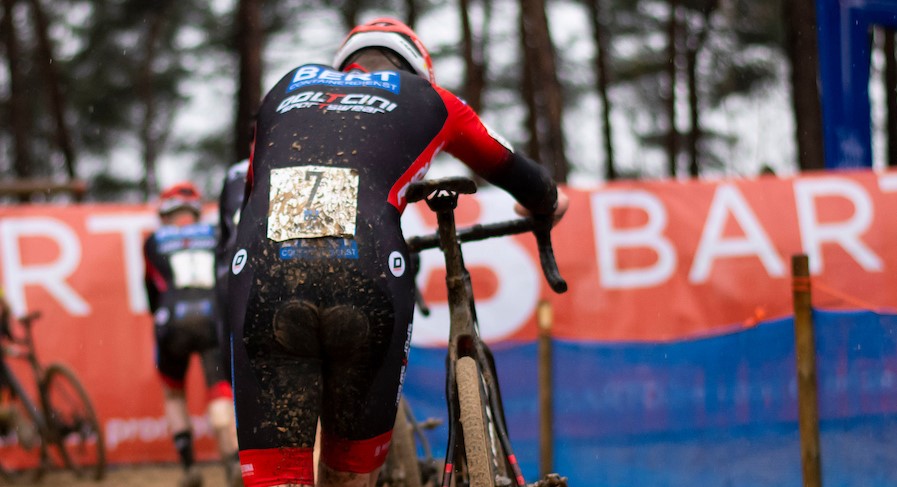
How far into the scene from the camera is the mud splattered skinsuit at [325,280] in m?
2.67

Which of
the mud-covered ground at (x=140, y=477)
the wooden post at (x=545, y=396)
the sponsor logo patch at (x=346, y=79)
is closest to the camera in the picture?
the sponsor logo patch at (x=346, y=79)

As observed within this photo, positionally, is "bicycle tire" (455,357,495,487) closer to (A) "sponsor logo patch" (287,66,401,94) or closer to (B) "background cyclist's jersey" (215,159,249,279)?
(A) "sponsor logo patch" (287,66,401,94)

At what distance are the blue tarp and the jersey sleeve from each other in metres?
2.60

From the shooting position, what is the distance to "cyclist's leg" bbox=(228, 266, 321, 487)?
267 cm

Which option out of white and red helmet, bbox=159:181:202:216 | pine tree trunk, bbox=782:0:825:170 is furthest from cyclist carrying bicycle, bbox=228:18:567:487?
pine tree trunk, bbox=782:0:825:170

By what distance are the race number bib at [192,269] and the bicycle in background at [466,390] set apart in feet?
14.3

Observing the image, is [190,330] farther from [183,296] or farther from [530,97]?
[530,97]

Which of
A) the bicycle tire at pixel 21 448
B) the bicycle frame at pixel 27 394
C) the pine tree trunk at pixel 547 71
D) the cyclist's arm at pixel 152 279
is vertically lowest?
the bicycle tire at pixel 21 448

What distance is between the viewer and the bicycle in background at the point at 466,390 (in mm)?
2877

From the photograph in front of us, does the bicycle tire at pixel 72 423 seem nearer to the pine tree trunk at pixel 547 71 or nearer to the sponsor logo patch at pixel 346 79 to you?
the sponsor logo patch at pixel 346 79

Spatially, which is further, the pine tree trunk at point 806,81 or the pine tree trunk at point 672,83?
the pine tree trunk at point 672,83

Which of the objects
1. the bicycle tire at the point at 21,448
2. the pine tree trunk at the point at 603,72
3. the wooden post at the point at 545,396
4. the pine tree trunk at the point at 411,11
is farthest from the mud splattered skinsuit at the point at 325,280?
the pine tree trunk at the point at 411,11

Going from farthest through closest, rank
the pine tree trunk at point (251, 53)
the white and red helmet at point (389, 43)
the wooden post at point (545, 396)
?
1. the pine tree trunk at point (251, 53)
2. the wooden post at point (545, 396)
3. the white and red helmet at point (389, 43)

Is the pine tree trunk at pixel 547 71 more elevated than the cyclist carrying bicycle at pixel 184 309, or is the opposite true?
the pine tree trunk at pixel 547 71
